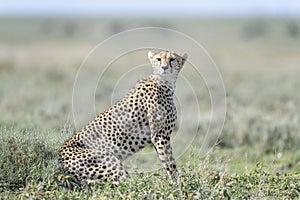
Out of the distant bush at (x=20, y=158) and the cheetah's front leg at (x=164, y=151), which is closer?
the distant bush at (x=20, y=158)

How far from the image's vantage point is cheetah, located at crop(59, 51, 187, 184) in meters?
5.36

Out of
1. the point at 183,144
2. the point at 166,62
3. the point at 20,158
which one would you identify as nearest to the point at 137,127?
the point at 166,62

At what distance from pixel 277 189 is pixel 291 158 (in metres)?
2.45

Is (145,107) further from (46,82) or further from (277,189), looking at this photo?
(46,82)

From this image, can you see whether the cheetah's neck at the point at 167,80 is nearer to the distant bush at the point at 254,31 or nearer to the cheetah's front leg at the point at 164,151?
the cheetah's front leg at the point at 164,151

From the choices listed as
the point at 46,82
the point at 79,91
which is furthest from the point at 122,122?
the point at 46,82

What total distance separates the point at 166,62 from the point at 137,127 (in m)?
0.57

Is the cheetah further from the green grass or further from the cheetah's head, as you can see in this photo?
the green grass

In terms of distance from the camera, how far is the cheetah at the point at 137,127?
536 cm

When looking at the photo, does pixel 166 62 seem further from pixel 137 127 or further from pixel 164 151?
pixel 164 151

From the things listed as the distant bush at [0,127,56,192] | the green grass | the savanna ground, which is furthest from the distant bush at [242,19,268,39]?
the distant bush at [0,127,56,192]

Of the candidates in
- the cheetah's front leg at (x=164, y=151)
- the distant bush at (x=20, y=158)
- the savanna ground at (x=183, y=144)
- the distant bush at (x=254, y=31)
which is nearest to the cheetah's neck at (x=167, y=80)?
the cheetah's front leg at (x=164, y=151)

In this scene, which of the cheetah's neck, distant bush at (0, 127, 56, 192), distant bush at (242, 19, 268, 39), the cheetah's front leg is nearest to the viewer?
distant bush at (0, 127, 56, 192)

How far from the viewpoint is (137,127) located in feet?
17.9
